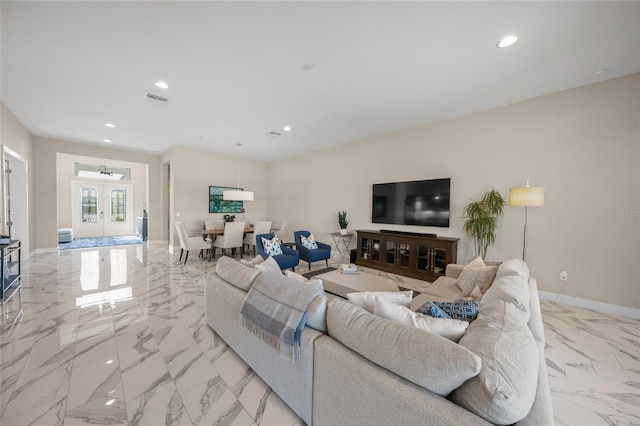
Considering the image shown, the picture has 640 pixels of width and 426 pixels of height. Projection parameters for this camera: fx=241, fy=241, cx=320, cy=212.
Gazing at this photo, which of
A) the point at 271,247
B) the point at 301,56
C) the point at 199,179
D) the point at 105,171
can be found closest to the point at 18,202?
the point at 199,179

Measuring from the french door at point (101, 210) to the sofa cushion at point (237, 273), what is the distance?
409 inches

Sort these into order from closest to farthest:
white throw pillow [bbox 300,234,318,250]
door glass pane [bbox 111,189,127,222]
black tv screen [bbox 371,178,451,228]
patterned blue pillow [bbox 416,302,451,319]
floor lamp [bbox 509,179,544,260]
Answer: patterned blue pillow [bbox 416,302,451,319]
floor lamp [bbox 509,179,544,260]
black tv screen [bbox 371,178,451,228]
white throw pillow [bbox 300,234,318,250]
door glass pane [bbox 111,189,127,222]

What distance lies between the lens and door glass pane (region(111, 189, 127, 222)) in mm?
9969

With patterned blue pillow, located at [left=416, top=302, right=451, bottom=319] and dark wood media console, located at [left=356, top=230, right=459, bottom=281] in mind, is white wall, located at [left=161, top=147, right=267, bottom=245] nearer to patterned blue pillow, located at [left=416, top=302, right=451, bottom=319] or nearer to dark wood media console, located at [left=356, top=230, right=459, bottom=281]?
dark wood media console, located at [left=356, top=230, right=459, bottom=281]

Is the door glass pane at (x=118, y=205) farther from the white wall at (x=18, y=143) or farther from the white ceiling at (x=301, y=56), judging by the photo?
the white ceiling at (x=301, y=56)

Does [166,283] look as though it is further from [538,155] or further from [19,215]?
[538,155]

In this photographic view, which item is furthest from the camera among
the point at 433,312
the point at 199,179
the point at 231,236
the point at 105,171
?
the point at 105,171

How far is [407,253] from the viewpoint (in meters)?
4.65

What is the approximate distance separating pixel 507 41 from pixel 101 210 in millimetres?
13076

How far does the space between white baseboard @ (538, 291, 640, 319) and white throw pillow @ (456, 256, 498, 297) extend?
184 centimetres

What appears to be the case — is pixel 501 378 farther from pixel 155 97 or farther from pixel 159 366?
pixel 155 97

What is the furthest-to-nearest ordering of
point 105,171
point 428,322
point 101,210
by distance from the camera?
point 101,210
point 105,171
point 428,322

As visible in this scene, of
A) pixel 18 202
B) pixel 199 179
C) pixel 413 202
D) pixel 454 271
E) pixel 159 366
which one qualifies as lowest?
pixel 159 366

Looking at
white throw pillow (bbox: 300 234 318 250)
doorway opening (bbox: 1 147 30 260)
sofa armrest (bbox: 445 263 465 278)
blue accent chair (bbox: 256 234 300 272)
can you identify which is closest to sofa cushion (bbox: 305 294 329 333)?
sofa armrest (bbox: 445 263 465 278)
